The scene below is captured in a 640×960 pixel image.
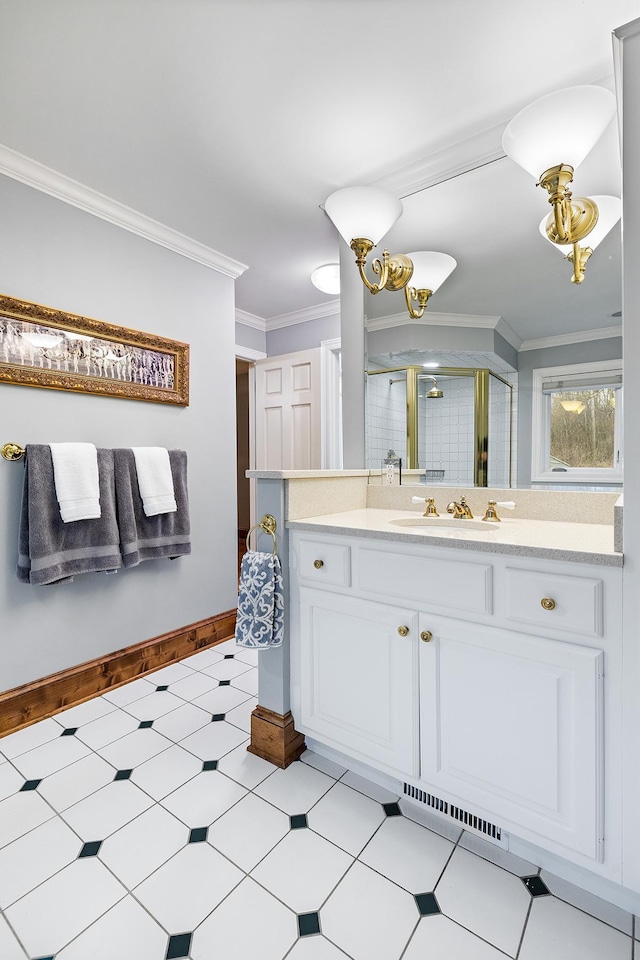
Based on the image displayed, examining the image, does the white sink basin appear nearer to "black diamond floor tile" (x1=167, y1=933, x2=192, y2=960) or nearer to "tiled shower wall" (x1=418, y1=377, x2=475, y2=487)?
"tiled shower wall" (x1=418, y1=377, x2=475, y2=487)

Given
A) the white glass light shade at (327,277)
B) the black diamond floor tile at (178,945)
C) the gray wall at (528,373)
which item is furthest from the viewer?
the white glass light shade at (327,277)

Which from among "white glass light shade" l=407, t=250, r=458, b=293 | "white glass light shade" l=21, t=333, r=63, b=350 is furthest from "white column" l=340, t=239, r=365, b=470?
"white glass light shade" l=21, t=333, r=63, b=350

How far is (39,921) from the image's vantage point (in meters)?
1.10

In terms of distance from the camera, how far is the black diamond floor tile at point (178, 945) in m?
1.02

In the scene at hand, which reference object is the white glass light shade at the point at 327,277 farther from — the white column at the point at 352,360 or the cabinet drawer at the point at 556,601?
the cabinet drawer at the point at 556,601

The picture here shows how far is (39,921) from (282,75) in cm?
252

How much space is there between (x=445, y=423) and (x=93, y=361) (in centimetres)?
168

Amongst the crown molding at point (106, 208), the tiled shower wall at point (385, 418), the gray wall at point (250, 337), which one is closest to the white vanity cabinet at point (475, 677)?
the tiled shower wall at point (385, 418)

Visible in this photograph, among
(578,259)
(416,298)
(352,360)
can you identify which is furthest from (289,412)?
(578,259)

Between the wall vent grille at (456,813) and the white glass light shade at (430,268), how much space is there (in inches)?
74.8

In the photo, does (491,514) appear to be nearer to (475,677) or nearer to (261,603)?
(475,677)

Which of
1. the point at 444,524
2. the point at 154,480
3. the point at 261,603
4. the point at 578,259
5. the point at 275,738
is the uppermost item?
the point at 578,259

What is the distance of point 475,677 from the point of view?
125 centimetres

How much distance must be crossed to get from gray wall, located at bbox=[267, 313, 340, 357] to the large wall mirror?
1.46 meters
